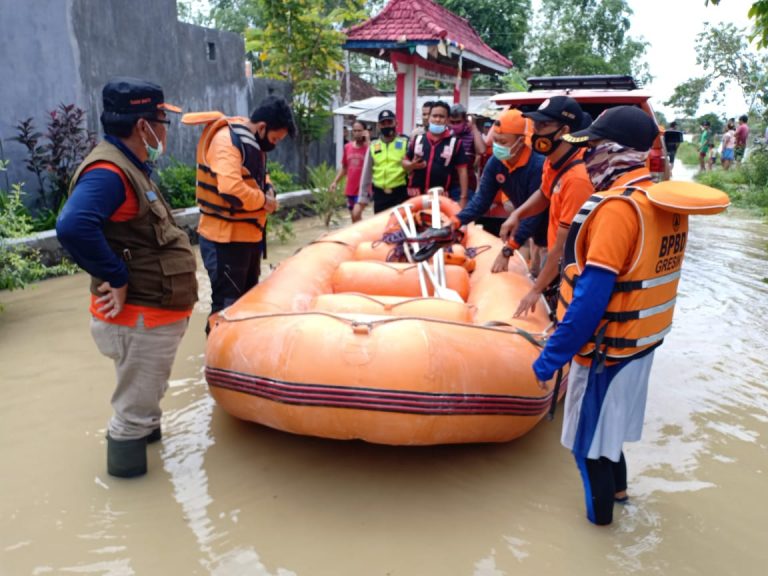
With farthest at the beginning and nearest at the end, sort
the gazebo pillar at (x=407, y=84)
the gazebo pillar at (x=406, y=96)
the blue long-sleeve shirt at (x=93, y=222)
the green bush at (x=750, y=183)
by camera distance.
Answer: the green bush at (x=750, y=183) → the gazebo pillar at (x=406, y=96) → the gazebo pillar at (x=407, y=84) → the blue long-sleeve shirt at (x=93, y=222)

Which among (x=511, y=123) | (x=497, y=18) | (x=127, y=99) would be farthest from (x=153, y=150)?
(x=497, y=18)

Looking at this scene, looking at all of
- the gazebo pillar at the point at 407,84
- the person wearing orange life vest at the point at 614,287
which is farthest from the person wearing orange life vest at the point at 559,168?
the gazebo pillar at the point at 407,84

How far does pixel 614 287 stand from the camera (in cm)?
212

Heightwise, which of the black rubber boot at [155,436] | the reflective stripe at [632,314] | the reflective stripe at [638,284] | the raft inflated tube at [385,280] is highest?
the reflective stripe at [638,284]

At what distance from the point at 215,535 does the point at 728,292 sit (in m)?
5.40

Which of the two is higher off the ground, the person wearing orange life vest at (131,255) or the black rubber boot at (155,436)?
the person wearing orange life vest at (131,255)

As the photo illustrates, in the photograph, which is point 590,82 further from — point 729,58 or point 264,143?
point 729,58

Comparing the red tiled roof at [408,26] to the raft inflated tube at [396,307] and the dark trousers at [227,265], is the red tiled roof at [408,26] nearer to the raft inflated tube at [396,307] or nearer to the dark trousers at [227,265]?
the dark trousers at [227,265]

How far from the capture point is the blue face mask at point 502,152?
3.72m

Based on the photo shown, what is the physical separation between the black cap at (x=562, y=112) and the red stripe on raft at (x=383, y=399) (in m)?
1.20

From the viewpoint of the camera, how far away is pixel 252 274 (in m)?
3.97

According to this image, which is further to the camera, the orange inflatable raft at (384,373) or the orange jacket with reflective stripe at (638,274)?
the orange inflatable raft at (384,373)

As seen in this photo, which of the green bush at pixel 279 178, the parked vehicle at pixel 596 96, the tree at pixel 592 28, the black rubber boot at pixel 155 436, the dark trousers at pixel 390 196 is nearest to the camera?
the black rubber boot at pixel 155 436

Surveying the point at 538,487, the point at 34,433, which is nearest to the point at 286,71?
the point at 34,433
